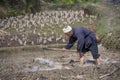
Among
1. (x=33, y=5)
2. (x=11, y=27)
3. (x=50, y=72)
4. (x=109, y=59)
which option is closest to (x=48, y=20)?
(x=11, y=27)

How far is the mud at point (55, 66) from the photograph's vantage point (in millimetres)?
9117

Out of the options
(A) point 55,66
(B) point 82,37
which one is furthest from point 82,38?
(A) point 55,66

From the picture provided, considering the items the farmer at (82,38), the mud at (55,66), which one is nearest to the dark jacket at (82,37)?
the farmer at (82,38)

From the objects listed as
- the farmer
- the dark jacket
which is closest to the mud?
the farmer

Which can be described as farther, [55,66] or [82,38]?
[55,66]

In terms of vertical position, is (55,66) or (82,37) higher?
(82,37)

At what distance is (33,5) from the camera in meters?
22.2

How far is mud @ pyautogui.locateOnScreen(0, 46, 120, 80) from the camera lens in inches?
359

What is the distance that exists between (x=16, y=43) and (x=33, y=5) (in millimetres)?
7615

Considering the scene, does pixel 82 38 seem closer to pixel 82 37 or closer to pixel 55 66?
pixel 82 37

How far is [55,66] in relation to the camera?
36.3ft

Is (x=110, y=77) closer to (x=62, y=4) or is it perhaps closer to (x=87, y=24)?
(x=87, y=24)

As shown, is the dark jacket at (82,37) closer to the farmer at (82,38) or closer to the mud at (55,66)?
the farmer at (82,38)

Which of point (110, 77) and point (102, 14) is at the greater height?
point (110, 77)
